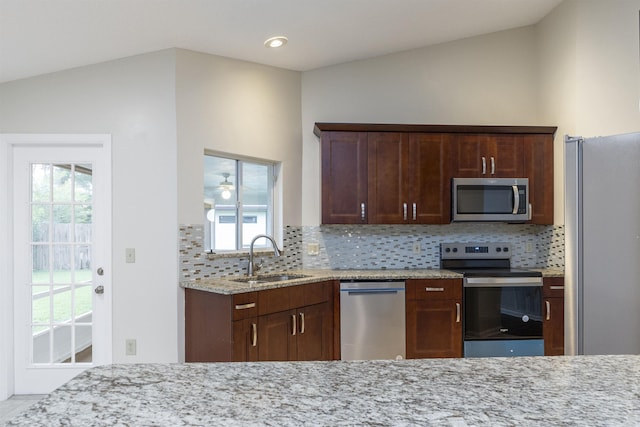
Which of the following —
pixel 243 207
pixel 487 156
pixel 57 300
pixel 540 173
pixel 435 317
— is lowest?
pixel 435 317

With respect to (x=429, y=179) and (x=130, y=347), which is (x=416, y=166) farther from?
(x=130, y=347)

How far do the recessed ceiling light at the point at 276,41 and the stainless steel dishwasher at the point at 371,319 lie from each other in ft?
Result: 6.55

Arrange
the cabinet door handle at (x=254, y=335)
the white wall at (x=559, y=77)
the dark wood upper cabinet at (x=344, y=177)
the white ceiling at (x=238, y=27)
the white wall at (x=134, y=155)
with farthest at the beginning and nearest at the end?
1. the dark wood upper cabinet at (x=344, y=177)
2. the white wall at (x=559, y=77)
3. the white wall at (x=134, y=155)
4. the cabinet door handle at (x=254, y=335)
5. the white ceiling at (x=238, y=27)

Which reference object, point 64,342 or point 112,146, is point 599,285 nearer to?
point 112,146

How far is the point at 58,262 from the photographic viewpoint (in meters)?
3.23

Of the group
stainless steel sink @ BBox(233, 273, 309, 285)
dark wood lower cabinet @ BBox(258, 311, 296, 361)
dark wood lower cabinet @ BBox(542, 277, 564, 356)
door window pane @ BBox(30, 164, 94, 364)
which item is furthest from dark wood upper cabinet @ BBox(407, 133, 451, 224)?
door window pane @ BBox(30, 164, 94, 364)

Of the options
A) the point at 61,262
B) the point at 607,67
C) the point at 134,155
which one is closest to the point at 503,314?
the point at 607,67

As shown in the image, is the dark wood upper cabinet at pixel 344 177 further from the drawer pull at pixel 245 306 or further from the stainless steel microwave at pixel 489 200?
the drawer pull at pixel 245 306

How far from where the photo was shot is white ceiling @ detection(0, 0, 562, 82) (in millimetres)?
2537

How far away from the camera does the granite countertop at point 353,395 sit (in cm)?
79

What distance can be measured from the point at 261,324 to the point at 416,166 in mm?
1933

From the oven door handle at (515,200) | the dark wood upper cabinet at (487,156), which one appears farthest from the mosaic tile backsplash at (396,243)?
the dark wood upper cabinet at (487,156)

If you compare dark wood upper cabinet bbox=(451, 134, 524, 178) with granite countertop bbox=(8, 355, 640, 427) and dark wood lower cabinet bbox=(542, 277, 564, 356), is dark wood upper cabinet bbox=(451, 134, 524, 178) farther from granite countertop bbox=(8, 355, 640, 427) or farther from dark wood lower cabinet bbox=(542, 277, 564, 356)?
granite countertop bbox=(8, 355, 640, 427)

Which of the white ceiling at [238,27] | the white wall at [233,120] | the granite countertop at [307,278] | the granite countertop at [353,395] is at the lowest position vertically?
the granite countertop at [307,278]
